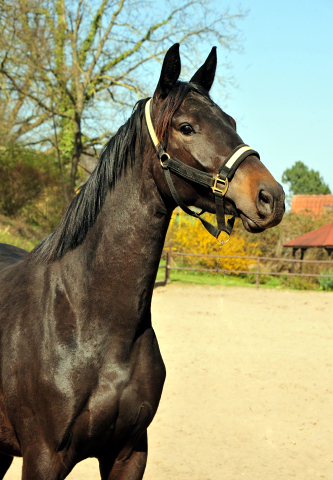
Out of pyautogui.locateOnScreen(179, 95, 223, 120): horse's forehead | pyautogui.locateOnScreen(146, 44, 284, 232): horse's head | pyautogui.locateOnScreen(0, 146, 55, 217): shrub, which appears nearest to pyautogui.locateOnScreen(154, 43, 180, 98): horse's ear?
pyautogui.locateOnScreen(146, 44, 284, 232): horse's head

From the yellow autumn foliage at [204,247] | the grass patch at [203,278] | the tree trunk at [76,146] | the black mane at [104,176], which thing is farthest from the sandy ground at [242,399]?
the tree trunk at [76,146]

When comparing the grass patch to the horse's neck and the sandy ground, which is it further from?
the horse's neck

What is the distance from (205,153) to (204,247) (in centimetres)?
1699

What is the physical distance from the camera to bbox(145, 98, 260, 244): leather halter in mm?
1977

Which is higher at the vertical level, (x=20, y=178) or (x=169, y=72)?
(x=20, y=178)

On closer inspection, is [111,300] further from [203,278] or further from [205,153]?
[203,278]

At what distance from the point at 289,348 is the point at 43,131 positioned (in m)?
15.3

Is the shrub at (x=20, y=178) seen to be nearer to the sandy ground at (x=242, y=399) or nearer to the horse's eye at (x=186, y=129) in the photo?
the sandy ground at (x=242, y=399)

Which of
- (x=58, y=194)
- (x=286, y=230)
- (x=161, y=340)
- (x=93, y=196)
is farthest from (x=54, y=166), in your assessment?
(x=93, y=196)

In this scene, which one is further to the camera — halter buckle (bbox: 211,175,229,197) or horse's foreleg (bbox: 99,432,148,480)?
horse's foreleg (bbox: 99,432,148,480)

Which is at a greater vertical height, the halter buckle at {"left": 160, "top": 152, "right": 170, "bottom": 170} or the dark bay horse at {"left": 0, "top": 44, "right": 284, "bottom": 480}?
the halter buckle at {"left": 160, "top": 152, "right": 170, "bottom": 170}

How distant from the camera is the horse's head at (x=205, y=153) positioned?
75.4 inches

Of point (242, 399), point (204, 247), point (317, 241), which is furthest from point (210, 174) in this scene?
point (317, 241)

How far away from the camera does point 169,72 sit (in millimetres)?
2129
